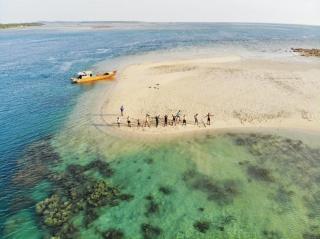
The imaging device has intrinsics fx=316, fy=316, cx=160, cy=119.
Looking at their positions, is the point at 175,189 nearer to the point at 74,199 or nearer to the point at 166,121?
the point at 74,199

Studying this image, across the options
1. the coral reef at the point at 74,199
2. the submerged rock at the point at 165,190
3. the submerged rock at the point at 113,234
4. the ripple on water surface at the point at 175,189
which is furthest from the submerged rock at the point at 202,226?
the coral reef at the point at 74,199

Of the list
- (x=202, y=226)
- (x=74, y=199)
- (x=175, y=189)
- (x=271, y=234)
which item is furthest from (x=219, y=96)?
(x=74, y=199)

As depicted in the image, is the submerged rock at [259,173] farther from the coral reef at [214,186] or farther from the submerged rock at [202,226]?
the submerged rock at [202,226]

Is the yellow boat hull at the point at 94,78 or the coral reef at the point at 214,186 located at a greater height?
the coral reef at the point at 214,186

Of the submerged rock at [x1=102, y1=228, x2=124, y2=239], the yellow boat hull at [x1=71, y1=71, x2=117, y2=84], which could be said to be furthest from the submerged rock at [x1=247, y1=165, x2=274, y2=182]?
the yellow boat hull at [x1=71, y1=71, x2=117, y2=84]

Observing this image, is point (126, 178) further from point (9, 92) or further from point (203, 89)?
point (9, 92)

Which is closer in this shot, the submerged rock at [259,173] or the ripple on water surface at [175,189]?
the ripple on water surface at [175,189]

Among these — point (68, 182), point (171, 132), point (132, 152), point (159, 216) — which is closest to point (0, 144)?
point (68, 182)

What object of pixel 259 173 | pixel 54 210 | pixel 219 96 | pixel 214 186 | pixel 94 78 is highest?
pixel 54 210

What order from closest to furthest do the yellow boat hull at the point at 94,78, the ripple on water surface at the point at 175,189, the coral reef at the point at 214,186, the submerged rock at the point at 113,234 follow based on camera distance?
1. the submerged rock at the point at 113,234
2. the ripple on water surface at the point at 175,189
3. the coral reef at the point at 214,186
4. the yellow boat hull at the point at 94,78
